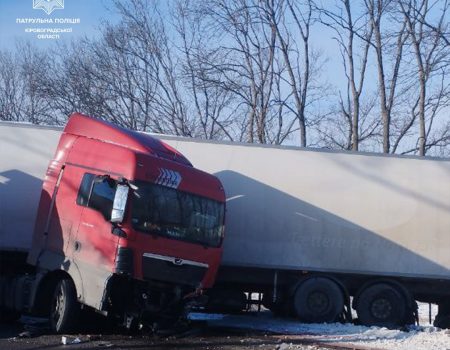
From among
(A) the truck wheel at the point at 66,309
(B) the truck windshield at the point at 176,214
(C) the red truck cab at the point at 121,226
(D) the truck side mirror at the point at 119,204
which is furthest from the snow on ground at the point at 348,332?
(D) the truck side mirror at the point at 119,204

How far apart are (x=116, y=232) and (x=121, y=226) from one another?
118 millimetres

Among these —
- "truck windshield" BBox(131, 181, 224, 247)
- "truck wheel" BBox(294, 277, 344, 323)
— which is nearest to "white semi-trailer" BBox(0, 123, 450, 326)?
"truck wheel" BBox(294, 277, 344, 323)

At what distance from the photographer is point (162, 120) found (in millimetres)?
29734

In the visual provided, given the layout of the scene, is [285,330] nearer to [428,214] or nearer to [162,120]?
[428,214]

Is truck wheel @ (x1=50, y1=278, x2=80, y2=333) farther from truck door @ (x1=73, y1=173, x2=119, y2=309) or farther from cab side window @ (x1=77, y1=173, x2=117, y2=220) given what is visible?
cab side window @ (x1=77, y1=173, x2=117, y2=220)

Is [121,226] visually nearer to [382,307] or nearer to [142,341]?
[142,341]

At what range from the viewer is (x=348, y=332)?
11.9m

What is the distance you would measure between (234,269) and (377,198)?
129 inches

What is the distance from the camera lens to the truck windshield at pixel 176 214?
33.3 ft

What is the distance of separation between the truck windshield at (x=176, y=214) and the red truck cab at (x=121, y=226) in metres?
0.02

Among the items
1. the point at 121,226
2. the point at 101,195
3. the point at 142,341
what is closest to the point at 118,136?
the point at 101,195

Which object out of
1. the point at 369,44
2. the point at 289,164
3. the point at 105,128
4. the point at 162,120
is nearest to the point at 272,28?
the point at 369,44

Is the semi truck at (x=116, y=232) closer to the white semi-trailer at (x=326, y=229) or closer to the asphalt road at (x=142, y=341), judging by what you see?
the asphalt road at (x=142, y=341)

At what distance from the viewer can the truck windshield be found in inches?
400
